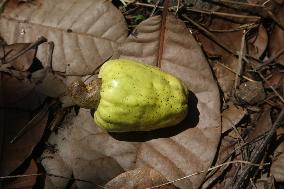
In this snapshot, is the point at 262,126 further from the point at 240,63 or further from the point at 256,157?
the point at 240,63

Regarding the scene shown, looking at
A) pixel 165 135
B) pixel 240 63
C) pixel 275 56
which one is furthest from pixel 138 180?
pixel 275 56

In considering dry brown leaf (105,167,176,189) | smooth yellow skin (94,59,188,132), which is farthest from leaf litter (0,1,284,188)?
smooth yellow skin (94,59,188,132)

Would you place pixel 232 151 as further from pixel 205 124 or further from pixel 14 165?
pixel 14 165

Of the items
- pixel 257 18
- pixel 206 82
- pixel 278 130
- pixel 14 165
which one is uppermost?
pixel 257 18

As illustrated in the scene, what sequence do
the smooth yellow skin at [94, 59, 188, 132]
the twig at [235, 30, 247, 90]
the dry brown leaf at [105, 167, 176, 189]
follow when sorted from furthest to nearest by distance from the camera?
the twig at [235, 30, 247, 90], the dry brown leaf at [105, 167, 176, 189], the smooth yellow skin at [94, 59, 188, 132]

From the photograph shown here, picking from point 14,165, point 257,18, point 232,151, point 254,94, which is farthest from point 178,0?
point 14,165

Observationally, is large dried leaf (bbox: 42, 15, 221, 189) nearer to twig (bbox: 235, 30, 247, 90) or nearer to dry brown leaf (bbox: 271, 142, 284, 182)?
twig (bbox: 235, 30, 247, 90)

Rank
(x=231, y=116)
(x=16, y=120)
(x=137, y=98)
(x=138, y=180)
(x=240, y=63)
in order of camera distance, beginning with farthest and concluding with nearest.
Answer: (x=240, y=63), (x=231, y=116), (x=16, y=120), (x=138, y=180), (x=137, y=98)
